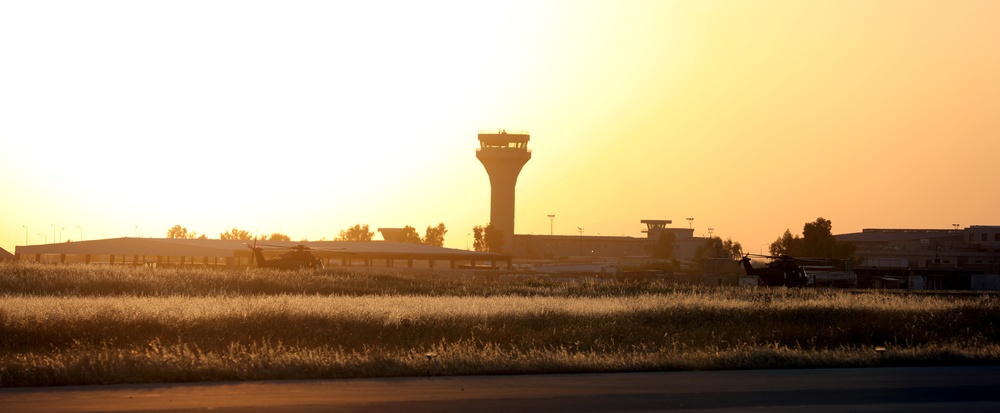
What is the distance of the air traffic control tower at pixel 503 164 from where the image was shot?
19725 centimetres

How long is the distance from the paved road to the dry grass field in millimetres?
1527

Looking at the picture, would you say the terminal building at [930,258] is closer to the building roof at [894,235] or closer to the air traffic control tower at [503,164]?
the building roof at [894,235]

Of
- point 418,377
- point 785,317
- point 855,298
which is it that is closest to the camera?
point 418,377

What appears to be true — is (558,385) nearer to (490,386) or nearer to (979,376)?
(490,386)

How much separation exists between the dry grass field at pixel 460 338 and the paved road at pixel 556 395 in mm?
1527

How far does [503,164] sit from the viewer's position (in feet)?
648

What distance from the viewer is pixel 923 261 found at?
14688 cm

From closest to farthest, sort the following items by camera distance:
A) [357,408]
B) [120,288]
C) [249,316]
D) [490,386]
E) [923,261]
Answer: [357,408]
[490,386]
[249,316]
[120,288]
[923,261]

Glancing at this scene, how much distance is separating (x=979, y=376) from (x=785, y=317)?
1608cm

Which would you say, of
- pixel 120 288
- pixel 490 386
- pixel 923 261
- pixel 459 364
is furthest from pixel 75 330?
pixel 923 261

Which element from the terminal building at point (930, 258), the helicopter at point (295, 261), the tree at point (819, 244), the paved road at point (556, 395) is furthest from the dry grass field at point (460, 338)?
the tree at point (819, 244)

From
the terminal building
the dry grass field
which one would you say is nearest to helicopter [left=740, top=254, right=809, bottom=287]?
the terminal building

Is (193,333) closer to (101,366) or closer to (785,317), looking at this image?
(101,366)

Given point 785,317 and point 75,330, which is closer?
point 75,330
